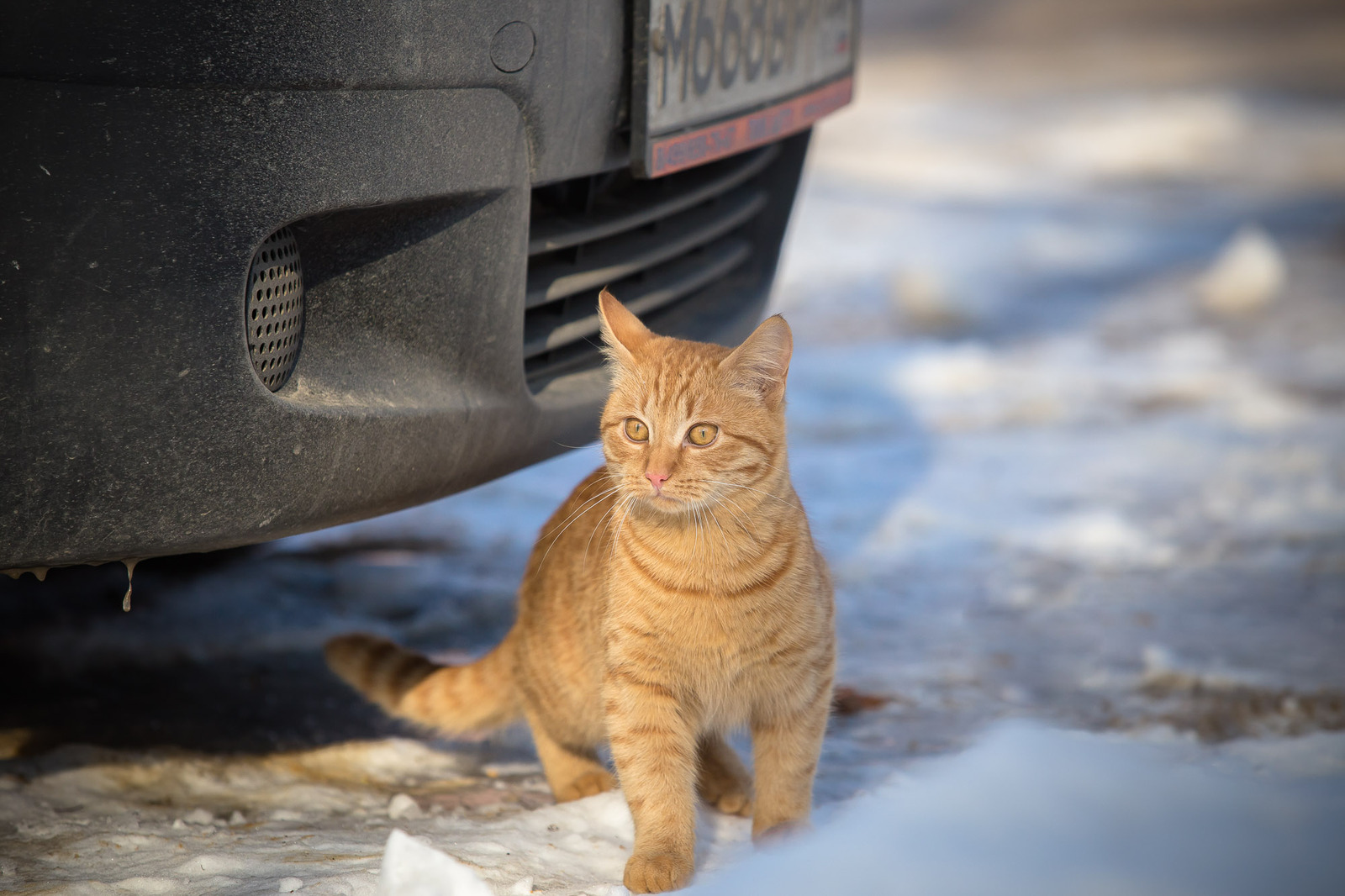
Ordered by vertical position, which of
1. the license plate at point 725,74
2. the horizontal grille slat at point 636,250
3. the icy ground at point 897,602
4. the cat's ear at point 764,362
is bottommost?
the icy ground at point 897,602

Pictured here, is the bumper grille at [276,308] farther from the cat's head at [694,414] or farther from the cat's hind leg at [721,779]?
the cat's hind leg at [721,779]

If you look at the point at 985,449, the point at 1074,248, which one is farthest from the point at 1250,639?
the point at 1074,248

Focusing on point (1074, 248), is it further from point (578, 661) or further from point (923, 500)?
point (578, 661)

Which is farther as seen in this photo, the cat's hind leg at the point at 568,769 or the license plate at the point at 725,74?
the cat's hind leg at the point at 568,769

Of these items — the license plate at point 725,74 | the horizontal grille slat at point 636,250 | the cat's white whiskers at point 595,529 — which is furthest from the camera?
the cat's white whiskers at point 595,529

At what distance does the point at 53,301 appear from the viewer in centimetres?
149

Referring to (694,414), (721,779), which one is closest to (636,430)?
(694,414)

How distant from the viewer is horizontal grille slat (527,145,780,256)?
2.15 meters

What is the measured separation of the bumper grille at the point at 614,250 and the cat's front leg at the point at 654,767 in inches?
23.3

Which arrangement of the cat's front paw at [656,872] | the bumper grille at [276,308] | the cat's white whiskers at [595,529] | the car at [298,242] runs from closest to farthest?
the car at [298,242]
the bumper grille at [276,308]
the cat's front paw at [656,872]
the cat's white whiskers at [595,529]

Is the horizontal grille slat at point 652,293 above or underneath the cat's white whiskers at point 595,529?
Answer: above

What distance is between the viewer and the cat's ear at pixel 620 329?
2.14 metres

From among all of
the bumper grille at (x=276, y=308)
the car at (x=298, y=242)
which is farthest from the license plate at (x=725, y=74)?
the bumper grille at (x=276, y=308)

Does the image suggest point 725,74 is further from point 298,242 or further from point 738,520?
point 298,242
